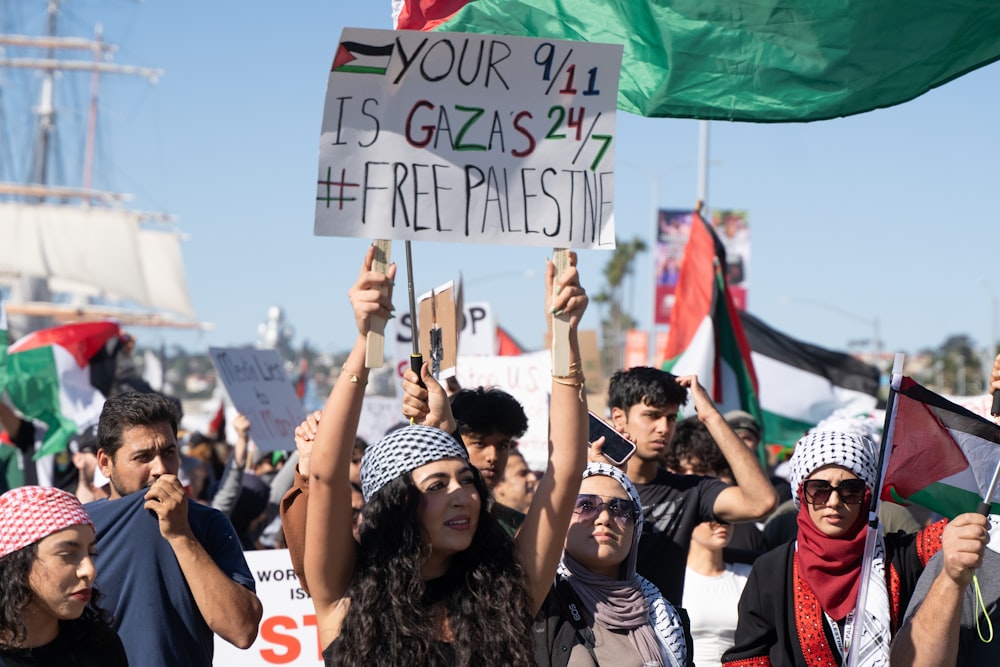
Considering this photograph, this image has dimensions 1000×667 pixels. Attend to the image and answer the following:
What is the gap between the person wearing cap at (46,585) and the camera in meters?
3.63

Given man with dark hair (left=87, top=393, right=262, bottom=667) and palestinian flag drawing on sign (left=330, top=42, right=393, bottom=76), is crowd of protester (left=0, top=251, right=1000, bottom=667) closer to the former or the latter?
man with dark hair (left=87, top=393, right=262, bottom=667)

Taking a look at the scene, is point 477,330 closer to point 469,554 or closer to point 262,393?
point 262,393

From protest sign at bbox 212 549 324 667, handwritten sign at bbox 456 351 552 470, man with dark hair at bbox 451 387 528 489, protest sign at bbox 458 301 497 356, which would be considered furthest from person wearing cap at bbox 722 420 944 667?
protest sign at bbox 458 301 497 356

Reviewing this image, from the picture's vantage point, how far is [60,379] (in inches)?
488

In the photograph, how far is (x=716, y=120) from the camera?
5.09m

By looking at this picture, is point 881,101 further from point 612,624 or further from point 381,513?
point 381,513

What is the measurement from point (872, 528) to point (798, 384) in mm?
9142

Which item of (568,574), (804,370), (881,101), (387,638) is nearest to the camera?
(387,638)

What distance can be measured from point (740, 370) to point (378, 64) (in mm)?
6654

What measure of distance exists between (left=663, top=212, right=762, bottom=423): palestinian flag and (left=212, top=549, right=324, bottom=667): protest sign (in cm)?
387

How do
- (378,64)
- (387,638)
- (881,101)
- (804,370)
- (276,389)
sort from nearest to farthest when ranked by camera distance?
(387,638), (378,64), (881,101), (276,389), (804,370)

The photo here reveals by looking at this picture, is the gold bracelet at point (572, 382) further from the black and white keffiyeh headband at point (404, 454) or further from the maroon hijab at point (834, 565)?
the maroon hijab at point (834, 565)

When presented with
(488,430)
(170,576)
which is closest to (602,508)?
(488,430)

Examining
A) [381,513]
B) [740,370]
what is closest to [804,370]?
[740,370]
